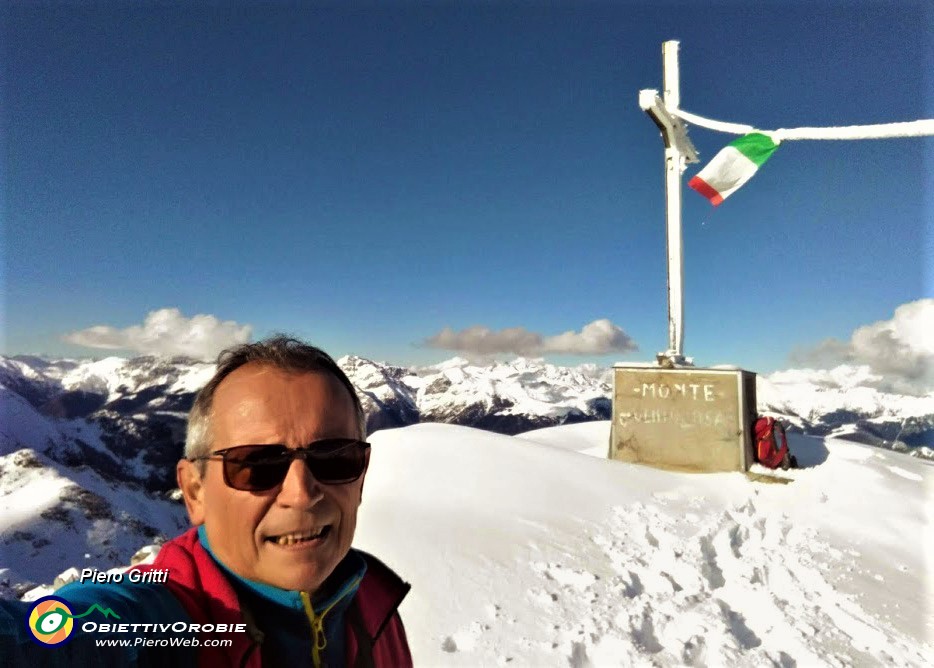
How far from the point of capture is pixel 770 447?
988 centimetres

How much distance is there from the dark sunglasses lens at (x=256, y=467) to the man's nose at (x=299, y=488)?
3 centimetres

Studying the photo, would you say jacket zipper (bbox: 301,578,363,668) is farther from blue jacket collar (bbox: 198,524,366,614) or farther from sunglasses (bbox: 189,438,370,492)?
sunglasses (bbox: 189,438,370,492)

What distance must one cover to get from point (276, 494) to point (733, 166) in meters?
9.90

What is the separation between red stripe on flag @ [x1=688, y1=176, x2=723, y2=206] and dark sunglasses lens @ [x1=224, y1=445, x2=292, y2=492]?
33.1ft

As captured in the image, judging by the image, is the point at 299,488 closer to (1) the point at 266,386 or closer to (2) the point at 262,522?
(2) the point at 262,522

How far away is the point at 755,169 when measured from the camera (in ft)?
28.8

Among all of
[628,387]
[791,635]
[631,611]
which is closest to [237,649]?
[631,611]

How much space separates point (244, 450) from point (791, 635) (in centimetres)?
496

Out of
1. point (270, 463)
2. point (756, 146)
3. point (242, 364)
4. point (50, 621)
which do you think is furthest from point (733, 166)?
point (50, 621)

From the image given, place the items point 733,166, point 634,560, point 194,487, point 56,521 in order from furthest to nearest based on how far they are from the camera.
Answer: point 56,521, point 733,166, point 634,560, point 194,487

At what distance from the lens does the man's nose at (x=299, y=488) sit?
6.04 ft

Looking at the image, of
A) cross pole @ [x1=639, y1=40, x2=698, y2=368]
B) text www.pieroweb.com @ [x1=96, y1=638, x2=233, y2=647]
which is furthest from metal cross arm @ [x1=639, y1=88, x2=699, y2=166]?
text www.pieroweb.com @ [x1=96, y1=638, x2=233, y2=647]

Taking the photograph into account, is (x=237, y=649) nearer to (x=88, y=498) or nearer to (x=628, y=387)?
(x=628, y=387)

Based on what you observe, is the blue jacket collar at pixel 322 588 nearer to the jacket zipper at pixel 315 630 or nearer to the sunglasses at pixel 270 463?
the jacket zipper at pixel 315 630
